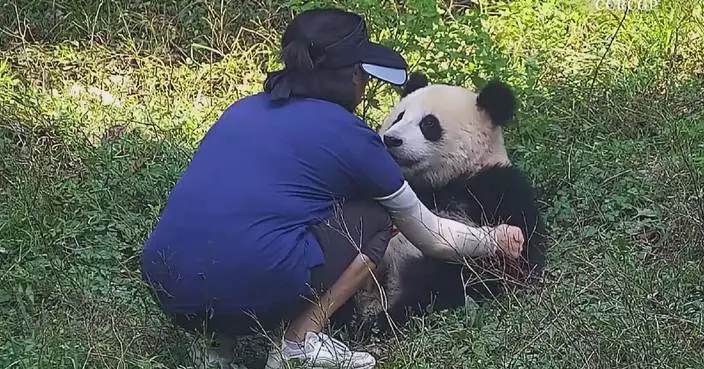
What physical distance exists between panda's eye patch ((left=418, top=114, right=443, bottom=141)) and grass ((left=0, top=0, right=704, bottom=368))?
2.14 feet

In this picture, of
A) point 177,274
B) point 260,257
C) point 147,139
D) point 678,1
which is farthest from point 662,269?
point 678,1

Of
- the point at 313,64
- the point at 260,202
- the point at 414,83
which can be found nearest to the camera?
the point at 260,202

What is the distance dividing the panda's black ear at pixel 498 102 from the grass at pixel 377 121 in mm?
565

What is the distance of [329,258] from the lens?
3.71 m

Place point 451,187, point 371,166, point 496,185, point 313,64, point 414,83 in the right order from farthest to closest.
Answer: point 414,83
point 451,187
point 496,185
point 313,64
point 371,166

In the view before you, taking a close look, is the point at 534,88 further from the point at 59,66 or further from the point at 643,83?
the point at 59,66

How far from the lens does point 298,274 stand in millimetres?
3609

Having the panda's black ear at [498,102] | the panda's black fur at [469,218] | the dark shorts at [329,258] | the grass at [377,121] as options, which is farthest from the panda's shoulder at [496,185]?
the dark shorts at [329,258]

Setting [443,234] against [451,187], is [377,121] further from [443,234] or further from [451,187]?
[443,234]

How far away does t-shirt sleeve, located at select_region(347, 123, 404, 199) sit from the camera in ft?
12.1

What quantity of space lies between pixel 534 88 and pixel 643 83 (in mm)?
588

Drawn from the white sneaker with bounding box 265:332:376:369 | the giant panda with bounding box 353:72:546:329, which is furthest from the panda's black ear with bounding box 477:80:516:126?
the white sneaker with bounding box 265:332:376:369

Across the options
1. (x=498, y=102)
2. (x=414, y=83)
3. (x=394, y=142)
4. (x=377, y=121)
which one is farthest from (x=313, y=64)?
(x=377, y=121)

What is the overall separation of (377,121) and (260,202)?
2.47m
